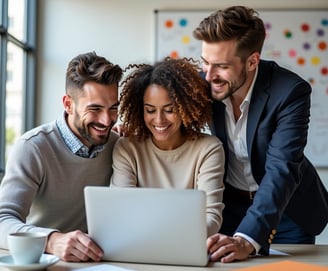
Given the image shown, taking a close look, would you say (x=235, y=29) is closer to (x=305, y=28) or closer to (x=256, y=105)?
(x=256, y=105)

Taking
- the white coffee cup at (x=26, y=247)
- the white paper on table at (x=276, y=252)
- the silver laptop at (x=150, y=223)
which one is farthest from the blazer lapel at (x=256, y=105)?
the white coffee cup at (x=26, y=247)

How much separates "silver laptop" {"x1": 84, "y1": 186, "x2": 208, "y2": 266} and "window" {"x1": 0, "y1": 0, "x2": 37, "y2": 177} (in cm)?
233

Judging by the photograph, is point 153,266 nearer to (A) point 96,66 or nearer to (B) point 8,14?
(A) point 96,66

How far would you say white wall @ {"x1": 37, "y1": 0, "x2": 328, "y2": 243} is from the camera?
390 centimetres

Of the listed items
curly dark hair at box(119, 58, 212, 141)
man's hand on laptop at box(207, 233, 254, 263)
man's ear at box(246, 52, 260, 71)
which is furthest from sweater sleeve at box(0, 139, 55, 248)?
man's ear at box(246, 52, 260, 71)

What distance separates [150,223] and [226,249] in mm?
235

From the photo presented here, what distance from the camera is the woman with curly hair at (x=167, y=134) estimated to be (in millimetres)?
1644

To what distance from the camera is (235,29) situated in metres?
1.72

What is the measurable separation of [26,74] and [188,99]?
8.46 feet

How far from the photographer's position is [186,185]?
165cm

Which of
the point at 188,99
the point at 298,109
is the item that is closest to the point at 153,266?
the point at 188,99

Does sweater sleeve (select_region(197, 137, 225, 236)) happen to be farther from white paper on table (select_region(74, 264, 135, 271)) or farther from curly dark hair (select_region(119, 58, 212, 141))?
white paper on table (select_region(74, 264, 135, 271))

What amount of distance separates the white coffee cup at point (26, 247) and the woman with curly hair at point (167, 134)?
0.52 m

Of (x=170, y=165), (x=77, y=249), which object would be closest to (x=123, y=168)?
(x=170, y=165)
